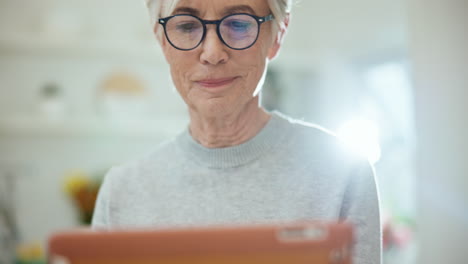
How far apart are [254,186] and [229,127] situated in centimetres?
12

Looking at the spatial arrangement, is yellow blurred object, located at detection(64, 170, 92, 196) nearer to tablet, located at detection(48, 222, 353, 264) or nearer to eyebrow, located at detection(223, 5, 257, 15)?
eyebrow, located at detection(223, 5, 257, 15)

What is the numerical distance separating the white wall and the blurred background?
1.48ft

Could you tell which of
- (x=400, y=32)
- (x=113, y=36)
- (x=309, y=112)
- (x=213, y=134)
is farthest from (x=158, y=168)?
(x=309, y=112)

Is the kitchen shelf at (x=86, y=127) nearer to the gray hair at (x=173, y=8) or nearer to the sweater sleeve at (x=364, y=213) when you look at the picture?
the gray hair at (x=173, y=8)

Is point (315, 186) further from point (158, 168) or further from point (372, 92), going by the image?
point (372, 92)

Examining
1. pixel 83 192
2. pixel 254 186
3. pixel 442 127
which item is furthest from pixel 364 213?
pixel 83 192

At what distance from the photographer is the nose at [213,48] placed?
834 mm

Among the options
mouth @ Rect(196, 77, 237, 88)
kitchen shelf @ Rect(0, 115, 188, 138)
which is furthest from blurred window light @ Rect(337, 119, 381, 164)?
mouth @ Rect(196, 77, 237, 88)

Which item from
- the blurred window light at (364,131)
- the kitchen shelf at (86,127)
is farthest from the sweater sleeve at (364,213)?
the kitchen shelf at (86,127)

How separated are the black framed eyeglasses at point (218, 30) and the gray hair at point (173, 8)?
1cm

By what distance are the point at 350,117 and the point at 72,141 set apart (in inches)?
70.3

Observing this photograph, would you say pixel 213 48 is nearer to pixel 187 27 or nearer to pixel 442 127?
pixel 187 27

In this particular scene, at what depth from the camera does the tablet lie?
0.41m

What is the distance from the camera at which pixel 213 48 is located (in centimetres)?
83
